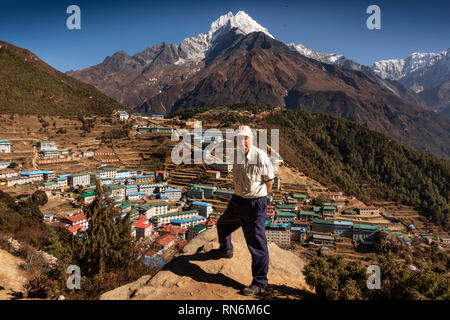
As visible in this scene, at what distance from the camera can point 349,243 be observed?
102 ft

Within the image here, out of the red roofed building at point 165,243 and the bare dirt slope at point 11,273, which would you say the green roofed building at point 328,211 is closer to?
the red roofed building at point 165,243

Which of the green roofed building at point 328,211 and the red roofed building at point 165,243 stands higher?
the red roofed building at point 165,243

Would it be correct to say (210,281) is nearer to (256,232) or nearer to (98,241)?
(256,232)

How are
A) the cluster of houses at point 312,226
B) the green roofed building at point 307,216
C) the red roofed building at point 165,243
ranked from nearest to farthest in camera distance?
the red roofed building at point 165,243, the cluster of houses at point 312,226, the green roofed building at point 307,216

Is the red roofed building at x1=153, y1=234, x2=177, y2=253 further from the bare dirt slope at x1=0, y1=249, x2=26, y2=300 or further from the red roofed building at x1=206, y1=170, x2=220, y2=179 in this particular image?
the red roofed building at x1=206, y1=170, x2=220, y2=179

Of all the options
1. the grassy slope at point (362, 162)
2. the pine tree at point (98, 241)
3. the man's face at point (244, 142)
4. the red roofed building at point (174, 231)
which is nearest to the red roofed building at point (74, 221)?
the red roofed building at point (174, 231)

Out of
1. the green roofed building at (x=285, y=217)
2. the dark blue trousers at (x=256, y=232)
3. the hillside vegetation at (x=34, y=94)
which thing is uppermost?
the hillside vegetation at (x=34, y=94)

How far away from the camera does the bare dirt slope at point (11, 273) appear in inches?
262

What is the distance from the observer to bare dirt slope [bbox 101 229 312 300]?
12.5 ft

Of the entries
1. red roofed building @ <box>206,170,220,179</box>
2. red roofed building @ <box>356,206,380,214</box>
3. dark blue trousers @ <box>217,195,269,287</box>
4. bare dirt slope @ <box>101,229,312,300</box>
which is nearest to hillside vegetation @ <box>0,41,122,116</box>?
red roofed building @ <box>206,170,220,179</box>

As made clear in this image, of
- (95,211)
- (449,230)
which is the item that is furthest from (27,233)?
(449,230)

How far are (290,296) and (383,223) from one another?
4301 centimetres

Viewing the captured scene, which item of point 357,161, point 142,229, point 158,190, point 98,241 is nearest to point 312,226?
point 142,229

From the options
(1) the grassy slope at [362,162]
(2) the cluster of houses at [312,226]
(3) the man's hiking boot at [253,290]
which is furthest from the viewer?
(1) the grassy slope at [362,162]
